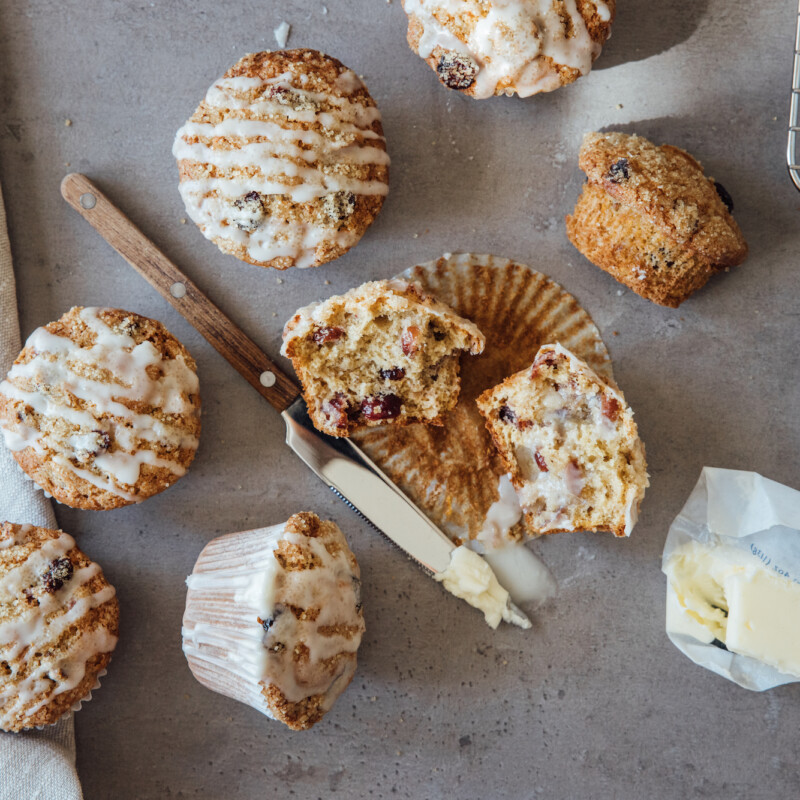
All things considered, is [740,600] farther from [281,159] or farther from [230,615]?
[281,159]

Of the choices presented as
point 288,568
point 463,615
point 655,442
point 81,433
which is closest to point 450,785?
point 463,615

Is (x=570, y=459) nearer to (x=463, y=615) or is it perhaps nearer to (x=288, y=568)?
(x=463, y=615)

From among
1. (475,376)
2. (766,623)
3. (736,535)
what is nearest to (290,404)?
(475,376)

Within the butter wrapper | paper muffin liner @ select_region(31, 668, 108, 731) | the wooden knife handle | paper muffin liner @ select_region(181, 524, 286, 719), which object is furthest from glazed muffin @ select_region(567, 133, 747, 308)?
paper muffin liner @ select_region(31, 668, 108, 731)

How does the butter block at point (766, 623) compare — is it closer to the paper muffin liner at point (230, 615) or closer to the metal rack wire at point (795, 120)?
the metal rack wire at point (795, 120)

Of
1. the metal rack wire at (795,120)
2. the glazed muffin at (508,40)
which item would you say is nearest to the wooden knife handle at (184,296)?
the glazed muffin at (508,40)

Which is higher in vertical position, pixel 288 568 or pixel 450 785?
pixel 288 568
